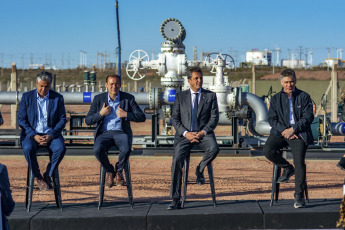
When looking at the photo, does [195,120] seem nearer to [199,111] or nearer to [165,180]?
[199,111]

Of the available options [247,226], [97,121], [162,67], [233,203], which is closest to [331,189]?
[233,203]

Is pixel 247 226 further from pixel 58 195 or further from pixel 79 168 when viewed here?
pixel 79 168

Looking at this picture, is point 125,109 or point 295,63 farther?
point 295,63

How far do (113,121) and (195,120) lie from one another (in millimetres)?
966

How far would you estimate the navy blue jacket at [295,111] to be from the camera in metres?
7.11

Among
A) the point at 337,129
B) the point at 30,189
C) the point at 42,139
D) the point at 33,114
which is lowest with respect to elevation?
the point at 30,189

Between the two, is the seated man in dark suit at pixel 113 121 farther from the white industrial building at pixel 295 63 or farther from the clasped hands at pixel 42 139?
the white industrial building at pixel 295 63

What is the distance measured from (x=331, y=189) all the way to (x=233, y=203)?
2793mm

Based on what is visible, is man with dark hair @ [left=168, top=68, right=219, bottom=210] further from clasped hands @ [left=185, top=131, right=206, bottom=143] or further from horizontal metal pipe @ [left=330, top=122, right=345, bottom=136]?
horizontal metal pipe @ [left=330, top=122, right=345, bottom=136]

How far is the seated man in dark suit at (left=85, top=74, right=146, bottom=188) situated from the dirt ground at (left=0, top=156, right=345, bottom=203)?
0.91m

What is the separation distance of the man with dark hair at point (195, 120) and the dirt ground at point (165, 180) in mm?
463

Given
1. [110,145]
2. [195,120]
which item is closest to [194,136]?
[195,120]

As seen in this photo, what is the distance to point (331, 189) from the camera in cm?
941

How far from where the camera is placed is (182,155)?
713 cm
